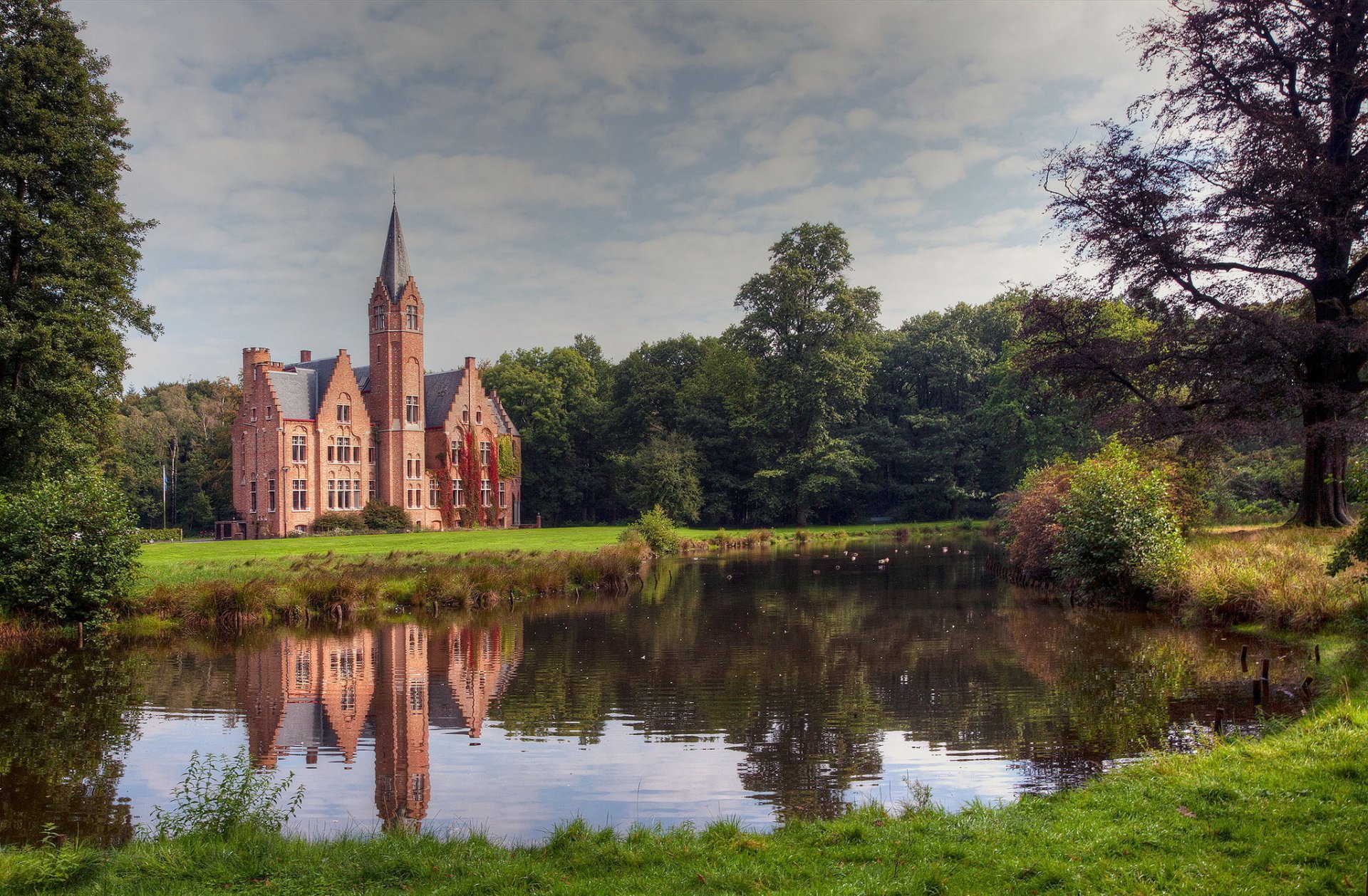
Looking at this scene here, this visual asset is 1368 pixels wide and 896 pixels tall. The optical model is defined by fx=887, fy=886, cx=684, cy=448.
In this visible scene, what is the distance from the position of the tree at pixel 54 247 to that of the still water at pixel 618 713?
9.70 m

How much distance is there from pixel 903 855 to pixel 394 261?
5553cm

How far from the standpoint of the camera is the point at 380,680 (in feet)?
49.3

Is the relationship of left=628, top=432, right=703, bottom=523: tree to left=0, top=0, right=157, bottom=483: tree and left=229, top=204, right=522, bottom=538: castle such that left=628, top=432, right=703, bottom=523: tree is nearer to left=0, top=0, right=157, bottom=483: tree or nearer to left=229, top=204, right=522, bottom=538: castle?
left=229, top=204, right=522, bottom=538: castle

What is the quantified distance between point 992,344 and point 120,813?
2624 inches

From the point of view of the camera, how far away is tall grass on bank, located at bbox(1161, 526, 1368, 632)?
14.7 m

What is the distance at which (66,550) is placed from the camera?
18438 mm

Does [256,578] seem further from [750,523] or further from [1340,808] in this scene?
[750,523]

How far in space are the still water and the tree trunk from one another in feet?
20.3

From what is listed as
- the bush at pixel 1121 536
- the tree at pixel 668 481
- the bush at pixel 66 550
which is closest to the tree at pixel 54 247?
the bush at pixel 66 550

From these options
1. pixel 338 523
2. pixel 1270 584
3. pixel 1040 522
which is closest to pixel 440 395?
pixel 338 523

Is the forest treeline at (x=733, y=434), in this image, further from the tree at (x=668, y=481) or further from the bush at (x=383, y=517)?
the bush at (x=383, y=517)

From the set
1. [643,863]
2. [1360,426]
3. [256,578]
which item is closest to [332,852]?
[643,863]

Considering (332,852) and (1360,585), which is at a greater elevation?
(1360,585)

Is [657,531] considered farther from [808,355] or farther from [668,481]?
[808,355]
